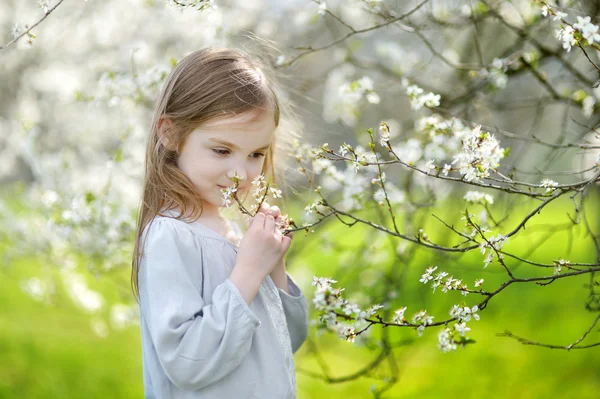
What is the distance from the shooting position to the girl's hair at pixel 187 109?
168 centimetres

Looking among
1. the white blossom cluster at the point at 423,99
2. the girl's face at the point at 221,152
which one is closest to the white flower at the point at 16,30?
the girl's face at the point at 221,152

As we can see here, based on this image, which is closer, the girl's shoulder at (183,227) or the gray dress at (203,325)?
the gray dress at (203,325)

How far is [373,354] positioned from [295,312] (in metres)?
3.45

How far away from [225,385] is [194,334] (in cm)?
19

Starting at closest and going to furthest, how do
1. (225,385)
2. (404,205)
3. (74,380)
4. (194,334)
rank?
(194,334) → (225,385) → (404,205) → (74,380)

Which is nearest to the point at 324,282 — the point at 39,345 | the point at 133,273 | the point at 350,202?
the point at 133,273

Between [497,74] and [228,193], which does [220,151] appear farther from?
[497,74]

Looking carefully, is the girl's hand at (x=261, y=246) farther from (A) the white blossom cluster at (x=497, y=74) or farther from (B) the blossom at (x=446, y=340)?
(A) the white blossom cluster at (x=497, y=74)

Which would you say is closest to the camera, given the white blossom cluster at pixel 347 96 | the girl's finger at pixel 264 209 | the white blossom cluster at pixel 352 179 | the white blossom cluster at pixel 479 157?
the white blossom cluster at pixel 479 157

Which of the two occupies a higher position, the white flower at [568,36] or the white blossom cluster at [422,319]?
the white flower at [568,36]

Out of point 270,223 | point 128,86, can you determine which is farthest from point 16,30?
point 270,223

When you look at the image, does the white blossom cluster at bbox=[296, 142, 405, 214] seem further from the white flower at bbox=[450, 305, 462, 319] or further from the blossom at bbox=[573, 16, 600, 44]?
the blossom at bbox=[573, 16, 600, 44]

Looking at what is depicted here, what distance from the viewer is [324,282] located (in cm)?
161

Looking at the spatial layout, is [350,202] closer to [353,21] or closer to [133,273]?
[133,273]
